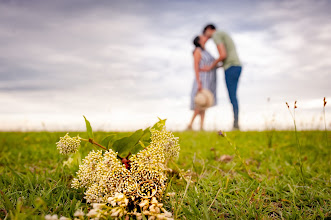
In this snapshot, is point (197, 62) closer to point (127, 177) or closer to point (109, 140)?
point (109, 140)

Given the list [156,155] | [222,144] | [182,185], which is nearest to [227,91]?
[222,144]

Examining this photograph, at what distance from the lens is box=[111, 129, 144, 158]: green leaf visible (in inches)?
84.0

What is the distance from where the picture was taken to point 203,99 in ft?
34.9

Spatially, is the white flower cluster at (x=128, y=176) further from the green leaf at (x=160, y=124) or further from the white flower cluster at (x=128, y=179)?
the green leaf at (x=160, y=124)

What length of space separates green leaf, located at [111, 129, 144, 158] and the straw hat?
8.64 m

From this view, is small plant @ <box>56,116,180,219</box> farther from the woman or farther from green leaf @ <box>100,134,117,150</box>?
the woman

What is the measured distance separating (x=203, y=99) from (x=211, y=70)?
1.27 meters

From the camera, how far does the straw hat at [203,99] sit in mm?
10656

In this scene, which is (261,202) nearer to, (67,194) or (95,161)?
(95,161)

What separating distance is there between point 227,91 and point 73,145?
28.3 ft

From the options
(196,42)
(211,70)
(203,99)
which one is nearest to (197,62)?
(211,70)

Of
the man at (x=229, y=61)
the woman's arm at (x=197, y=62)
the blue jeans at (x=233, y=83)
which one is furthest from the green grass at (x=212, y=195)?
the woman's arm at (x=197, y=62)

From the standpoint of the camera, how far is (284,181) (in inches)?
124

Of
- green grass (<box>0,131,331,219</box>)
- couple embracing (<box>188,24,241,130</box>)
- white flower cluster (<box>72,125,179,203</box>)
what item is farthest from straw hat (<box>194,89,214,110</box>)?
white flower cluster (<box>72,125,179,203</box>)
